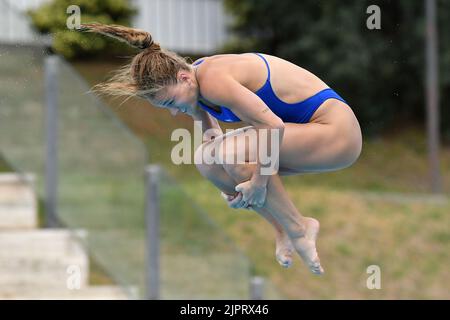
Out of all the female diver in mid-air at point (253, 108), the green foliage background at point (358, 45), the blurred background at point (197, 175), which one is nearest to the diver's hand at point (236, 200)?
the female diver in mid-air at point (253, 108)

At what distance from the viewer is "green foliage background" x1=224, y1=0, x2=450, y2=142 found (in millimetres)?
19359

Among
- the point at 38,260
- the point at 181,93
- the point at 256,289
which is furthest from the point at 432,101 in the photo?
the point at 181,93

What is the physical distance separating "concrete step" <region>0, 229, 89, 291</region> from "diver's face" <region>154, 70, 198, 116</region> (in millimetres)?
4782

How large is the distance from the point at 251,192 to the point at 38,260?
529cm

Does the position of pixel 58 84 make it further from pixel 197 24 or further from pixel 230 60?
pixel 197 24

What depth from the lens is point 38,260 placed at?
1052cm

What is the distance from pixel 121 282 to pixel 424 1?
37.6ft

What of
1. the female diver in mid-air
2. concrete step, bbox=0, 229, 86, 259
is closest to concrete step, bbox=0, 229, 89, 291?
concrete step, bbox=0, 229, 86, 259

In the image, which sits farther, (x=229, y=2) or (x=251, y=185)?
(x=229, y=2)

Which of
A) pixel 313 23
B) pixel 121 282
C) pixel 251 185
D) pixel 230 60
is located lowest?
pixel 121 282

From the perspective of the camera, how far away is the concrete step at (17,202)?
36.1 feet

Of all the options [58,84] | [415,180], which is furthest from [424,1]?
[58,84]

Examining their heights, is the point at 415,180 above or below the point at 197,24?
below

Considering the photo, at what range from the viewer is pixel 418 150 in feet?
66.0
